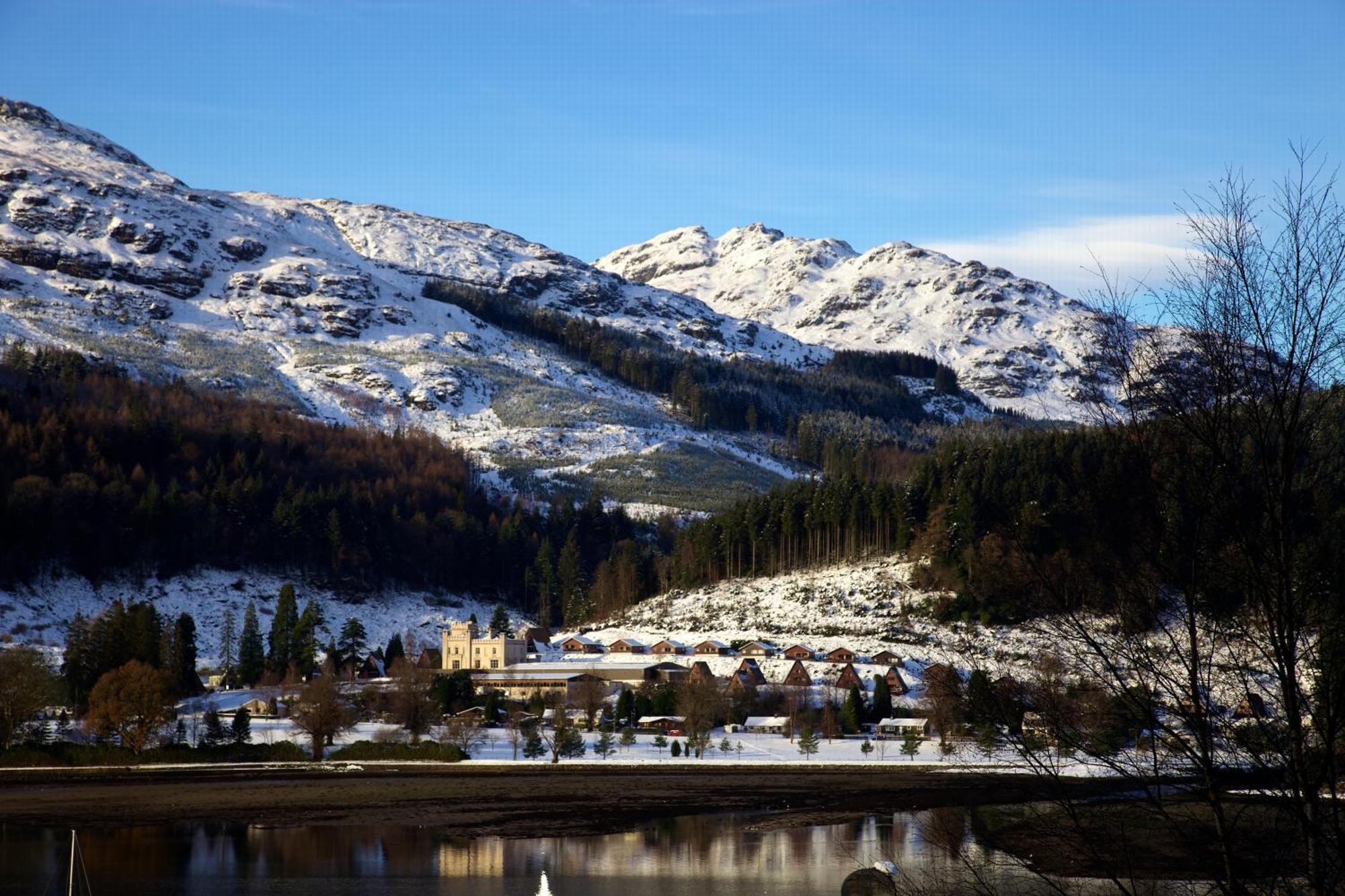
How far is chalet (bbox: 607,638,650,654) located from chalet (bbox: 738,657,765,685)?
1352cm

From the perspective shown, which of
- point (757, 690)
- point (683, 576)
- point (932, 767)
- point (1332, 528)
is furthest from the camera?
point (683, 576)

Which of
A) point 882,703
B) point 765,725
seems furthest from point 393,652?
point 882,703

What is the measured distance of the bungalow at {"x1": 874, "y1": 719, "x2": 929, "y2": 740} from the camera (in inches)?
3381

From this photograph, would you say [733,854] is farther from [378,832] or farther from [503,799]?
[503,799]

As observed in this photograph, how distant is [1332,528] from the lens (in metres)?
12.5

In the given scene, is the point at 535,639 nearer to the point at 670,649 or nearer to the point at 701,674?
the point at 670,649

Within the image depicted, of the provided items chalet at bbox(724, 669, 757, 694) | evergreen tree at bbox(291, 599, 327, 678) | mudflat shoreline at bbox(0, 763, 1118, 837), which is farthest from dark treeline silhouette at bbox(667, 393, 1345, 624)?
evergreen tree at bbox(291, 599, 327, 678)

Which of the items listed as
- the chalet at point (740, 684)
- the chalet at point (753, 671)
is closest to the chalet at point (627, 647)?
the chalet at point (753, 671)

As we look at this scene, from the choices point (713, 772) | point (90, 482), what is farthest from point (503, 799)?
point (90, 482)

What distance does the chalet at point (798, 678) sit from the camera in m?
97.9

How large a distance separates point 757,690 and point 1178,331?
88364 millimetres

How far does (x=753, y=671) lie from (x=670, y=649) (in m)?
12.5

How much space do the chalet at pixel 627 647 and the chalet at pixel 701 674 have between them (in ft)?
38.3

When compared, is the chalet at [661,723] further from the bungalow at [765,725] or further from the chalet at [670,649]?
the chalet at [670,649]
